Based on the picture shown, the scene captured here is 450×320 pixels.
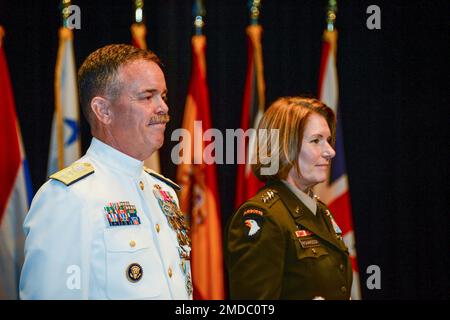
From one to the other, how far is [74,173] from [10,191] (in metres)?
1.62

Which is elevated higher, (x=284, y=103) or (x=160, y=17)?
(x=160, y=17)

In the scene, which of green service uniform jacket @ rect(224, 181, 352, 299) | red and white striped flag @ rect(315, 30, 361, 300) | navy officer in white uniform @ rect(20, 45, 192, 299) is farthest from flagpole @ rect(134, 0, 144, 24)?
green service uniform jacket @ rect(224, 181, 352, 299)

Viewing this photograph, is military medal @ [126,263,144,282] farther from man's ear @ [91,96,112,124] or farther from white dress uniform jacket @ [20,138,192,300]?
man's ear @ [91,96,112,124]

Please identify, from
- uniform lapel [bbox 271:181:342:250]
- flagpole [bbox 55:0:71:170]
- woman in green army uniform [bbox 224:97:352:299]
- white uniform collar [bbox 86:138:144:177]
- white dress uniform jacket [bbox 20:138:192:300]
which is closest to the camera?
white dress uniform jacket [bbox 20:138:192:300]

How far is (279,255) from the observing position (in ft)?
6.29

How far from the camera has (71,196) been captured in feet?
5.24

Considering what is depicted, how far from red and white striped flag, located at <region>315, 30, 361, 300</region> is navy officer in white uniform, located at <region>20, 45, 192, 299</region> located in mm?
1716

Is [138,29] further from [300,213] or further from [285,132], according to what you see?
[300,213]

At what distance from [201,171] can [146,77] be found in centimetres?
164

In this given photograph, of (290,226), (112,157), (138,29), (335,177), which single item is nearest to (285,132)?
(290,226)

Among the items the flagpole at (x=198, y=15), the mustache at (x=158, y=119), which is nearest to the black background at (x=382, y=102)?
the flagpole at (x=198, y=15)

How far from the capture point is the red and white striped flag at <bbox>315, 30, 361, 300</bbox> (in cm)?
348
